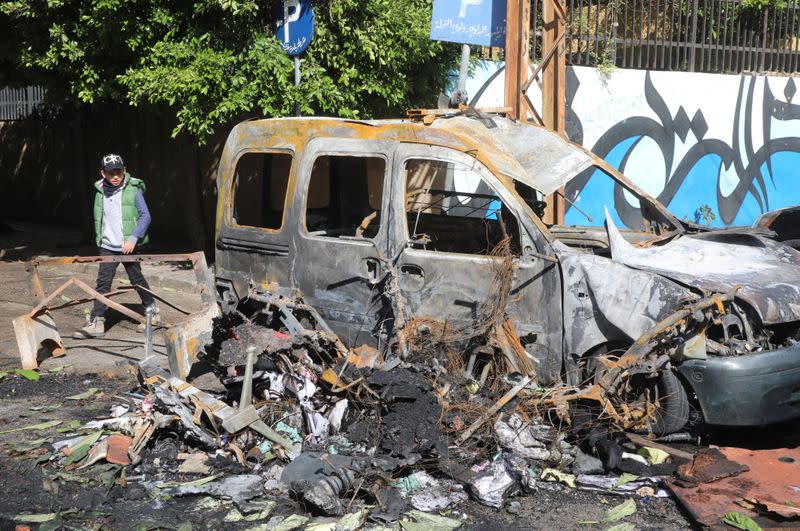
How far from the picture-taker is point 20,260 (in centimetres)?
1344

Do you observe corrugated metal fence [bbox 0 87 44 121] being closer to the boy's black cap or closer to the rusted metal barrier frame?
the boy's black cap

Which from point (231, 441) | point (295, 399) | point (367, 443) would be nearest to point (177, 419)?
point (231, 441)

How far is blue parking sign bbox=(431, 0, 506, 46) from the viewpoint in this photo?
9.04 m

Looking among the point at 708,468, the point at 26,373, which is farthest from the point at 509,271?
the point at 26,373

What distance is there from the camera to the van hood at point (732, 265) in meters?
5.25

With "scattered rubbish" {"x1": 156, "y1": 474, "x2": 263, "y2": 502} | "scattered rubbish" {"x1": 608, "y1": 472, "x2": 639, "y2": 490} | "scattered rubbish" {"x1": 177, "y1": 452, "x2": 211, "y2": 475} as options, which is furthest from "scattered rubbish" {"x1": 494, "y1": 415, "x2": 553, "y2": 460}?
"scattered rubbish" {"x1": 177, "y1": 452, "x2": 211, "y2": 475}

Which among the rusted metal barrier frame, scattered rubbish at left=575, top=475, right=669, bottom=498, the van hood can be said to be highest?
the van hood

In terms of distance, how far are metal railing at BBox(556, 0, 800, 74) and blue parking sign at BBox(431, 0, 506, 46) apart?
8.51 ft

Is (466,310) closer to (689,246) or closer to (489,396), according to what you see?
(489,396)

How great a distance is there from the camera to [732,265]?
5703mm

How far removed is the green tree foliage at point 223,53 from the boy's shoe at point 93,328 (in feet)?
7.93

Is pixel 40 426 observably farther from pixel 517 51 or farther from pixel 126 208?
pixel 517 51

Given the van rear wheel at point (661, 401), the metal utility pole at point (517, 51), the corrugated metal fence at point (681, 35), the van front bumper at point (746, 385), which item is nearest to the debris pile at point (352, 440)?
the van rear wheel at point (661, 401)

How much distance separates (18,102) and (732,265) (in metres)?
16.7
